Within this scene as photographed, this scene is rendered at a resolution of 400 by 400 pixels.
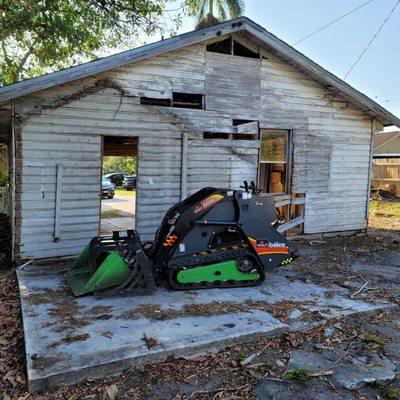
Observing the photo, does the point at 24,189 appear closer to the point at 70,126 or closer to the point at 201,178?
the point at 70,126

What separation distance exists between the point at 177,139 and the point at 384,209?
1220 centimetres

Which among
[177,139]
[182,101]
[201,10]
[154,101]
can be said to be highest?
[201,10]

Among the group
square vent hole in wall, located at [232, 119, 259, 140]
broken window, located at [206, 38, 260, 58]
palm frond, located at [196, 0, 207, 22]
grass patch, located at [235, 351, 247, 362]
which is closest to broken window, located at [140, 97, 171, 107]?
square vent hole in wall, located at [232, 119, 259, 140]

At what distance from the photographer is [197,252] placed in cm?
504

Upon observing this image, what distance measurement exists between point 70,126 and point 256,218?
11.7 feet

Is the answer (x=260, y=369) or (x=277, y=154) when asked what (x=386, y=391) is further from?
(x=277, y=154)

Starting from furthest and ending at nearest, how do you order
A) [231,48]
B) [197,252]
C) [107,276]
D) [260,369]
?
[231,48] < [197,252] < [107,276] < [260,369]

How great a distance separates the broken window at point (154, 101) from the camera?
721 cm

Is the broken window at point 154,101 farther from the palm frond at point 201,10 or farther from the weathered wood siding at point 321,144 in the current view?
the palm frond at point 201,10

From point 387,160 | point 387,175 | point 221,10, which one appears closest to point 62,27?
point 221,10

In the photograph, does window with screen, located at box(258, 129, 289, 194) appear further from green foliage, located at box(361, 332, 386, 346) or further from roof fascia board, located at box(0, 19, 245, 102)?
green foliage, located at box(361, 332, 386, 346)

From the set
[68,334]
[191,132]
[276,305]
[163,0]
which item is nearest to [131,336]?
[68,334]

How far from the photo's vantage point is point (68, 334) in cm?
362

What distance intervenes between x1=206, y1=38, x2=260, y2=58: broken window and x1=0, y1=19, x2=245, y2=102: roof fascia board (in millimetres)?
485
